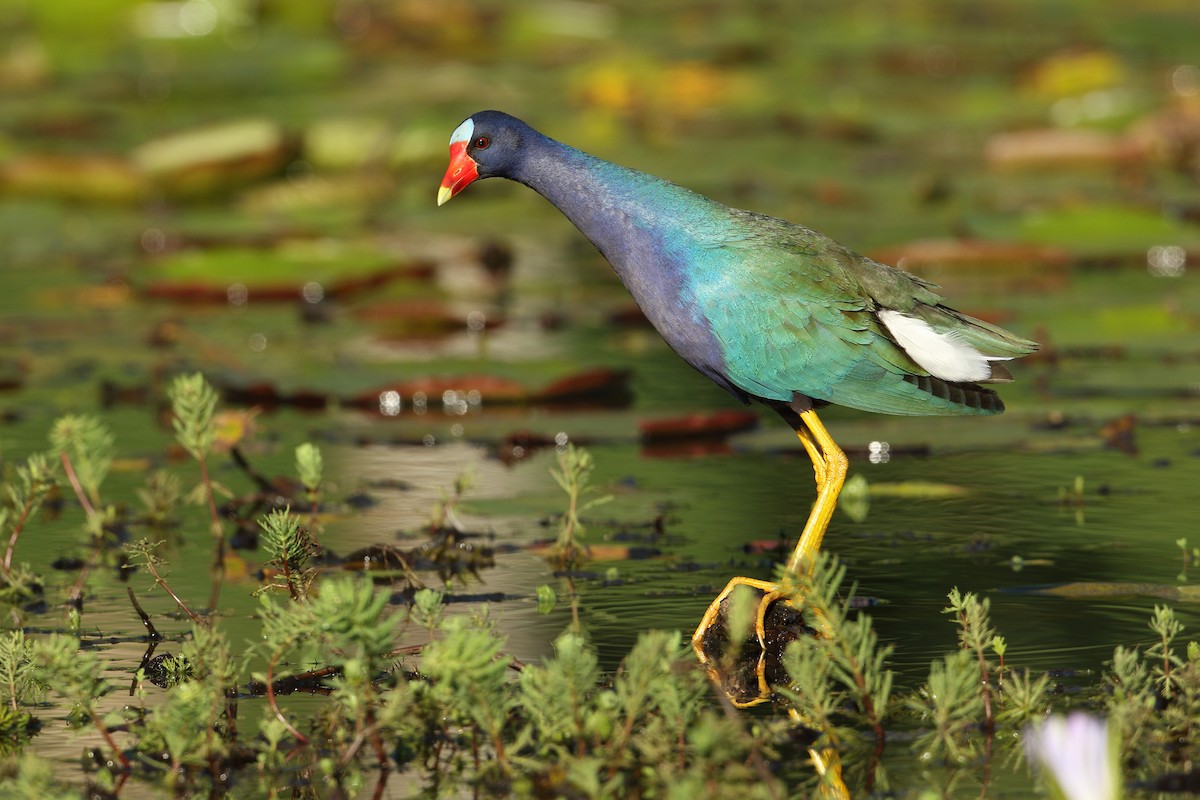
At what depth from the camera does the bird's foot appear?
3213 millimetres

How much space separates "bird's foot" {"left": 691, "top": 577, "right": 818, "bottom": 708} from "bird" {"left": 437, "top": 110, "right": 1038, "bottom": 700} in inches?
4.9

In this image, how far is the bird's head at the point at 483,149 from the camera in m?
3.99

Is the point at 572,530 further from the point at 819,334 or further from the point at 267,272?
the point at 267,272

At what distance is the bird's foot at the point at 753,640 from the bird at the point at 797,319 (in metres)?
0.12

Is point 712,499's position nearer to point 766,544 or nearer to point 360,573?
point 766,544

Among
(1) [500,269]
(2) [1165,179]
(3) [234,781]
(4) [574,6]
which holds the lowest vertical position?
(3) [234,781]

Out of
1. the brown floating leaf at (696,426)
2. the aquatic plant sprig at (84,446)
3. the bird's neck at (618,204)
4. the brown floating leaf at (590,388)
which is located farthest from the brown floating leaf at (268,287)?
the bird's neck at (618,204)

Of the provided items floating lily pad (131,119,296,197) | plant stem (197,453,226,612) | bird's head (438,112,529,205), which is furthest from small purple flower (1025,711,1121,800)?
floating lily pad (131,119,296,197)

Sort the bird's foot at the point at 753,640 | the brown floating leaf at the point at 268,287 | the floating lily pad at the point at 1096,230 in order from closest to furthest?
the bird's foot at the point at 753,640 → the brown floating leaf at the point at 268,287 → the floating lily pad at the point at 1096,230

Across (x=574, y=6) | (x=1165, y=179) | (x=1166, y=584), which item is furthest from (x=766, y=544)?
(x=574, y=6)

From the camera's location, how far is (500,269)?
24.7 feet

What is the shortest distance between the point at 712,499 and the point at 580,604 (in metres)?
1.01

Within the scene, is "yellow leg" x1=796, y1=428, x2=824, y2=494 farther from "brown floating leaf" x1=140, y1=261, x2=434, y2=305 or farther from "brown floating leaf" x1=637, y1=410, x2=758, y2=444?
"brown floating leaf" x1=140, y1=261, x2=434, y2=305

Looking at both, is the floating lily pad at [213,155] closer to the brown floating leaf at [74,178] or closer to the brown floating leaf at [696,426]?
the brown floating leaf at [74,178]
